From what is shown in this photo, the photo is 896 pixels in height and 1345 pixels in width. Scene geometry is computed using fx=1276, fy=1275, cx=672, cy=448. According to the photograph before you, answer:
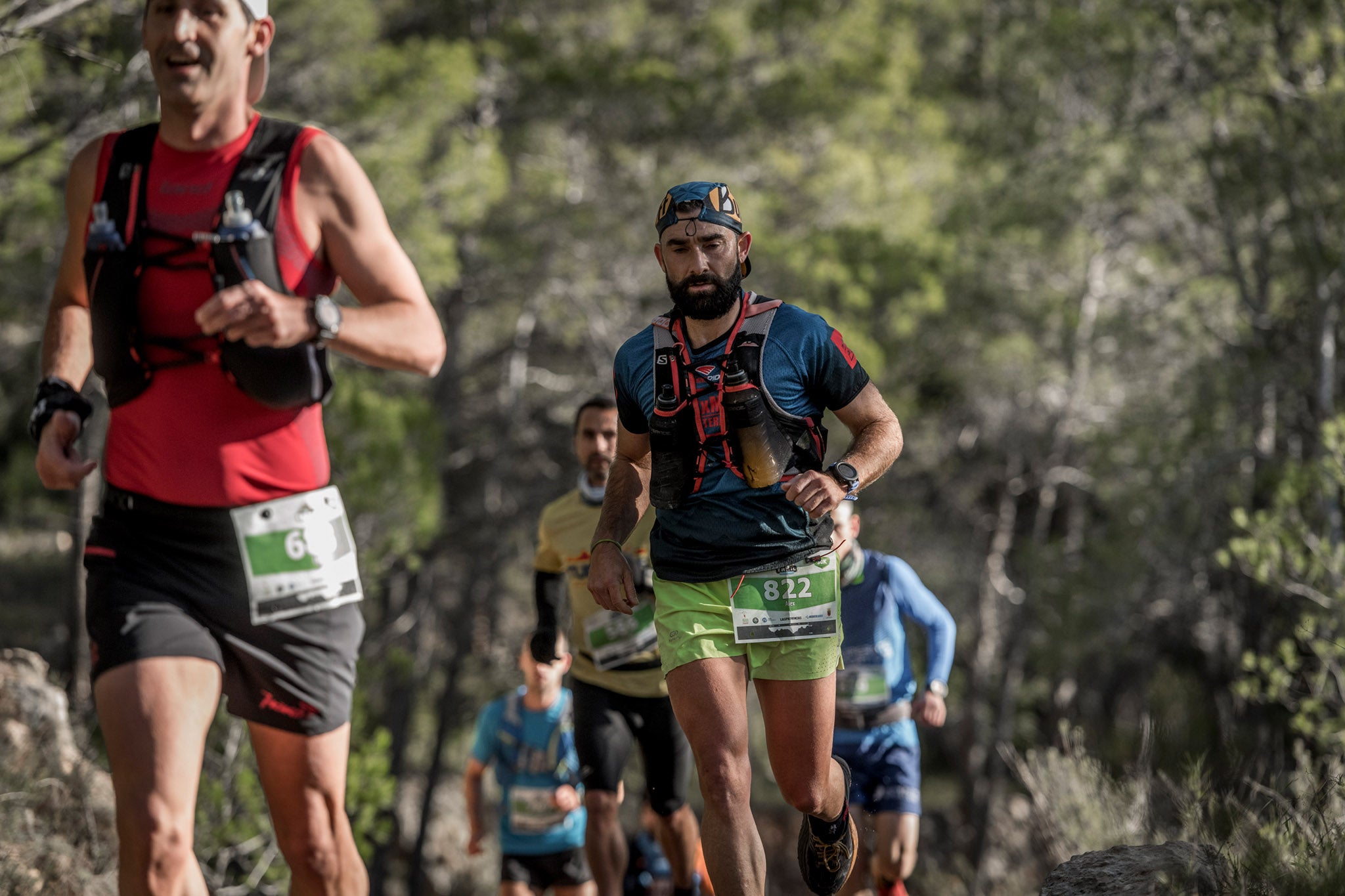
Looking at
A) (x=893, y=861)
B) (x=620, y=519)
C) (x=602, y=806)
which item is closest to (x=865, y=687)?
(x=893, y=861)

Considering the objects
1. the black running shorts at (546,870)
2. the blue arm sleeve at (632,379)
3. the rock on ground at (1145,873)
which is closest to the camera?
the rock on ground at (1145,873)

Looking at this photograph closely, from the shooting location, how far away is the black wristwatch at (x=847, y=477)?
129 inches

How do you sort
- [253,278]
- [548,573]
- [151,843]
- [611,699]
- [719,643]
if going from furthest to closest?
1. [548,573]
2. [611,699]
3. [719,643]
4. [253,278]
5. [151,843]

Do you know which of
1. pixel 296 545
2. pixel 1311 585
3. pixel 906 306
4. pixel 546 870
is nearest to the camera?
pixel 296 545

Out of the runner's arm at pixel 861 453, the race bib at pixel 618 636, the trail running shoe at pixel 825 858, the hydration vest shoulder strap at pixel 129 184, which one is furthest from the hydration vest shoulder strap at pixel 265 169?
the race bib at pixel 618 636

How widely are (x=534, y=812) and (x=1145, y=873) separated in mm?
3734

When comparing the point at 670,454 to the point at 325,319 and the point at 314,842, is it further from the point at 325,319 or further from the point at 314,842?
the point at 314,842

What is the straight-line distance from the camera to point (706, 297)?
3486mm

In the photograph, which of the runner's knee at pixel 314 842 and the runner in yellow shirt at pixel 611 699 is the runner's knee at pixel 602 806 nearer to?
the runner in yellow shirt at pixel 611 699

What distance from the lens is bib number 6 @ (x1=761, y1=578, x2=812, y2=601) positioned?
3438 millimetres

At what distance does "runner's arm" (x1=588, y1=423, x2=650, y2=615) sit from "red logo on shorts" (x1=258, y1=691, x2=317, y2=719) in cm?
104

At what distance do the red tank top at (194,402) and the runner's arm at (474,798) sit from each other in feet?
14.3

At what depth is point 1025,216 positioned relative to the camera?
17.9m

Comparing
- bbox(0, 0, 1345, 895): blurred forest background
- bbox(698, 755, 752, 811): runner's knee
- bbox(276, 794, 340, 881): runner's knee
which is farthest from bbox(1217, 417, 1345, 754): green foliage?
bbox(276, 794, 340, 881): runner's knee
